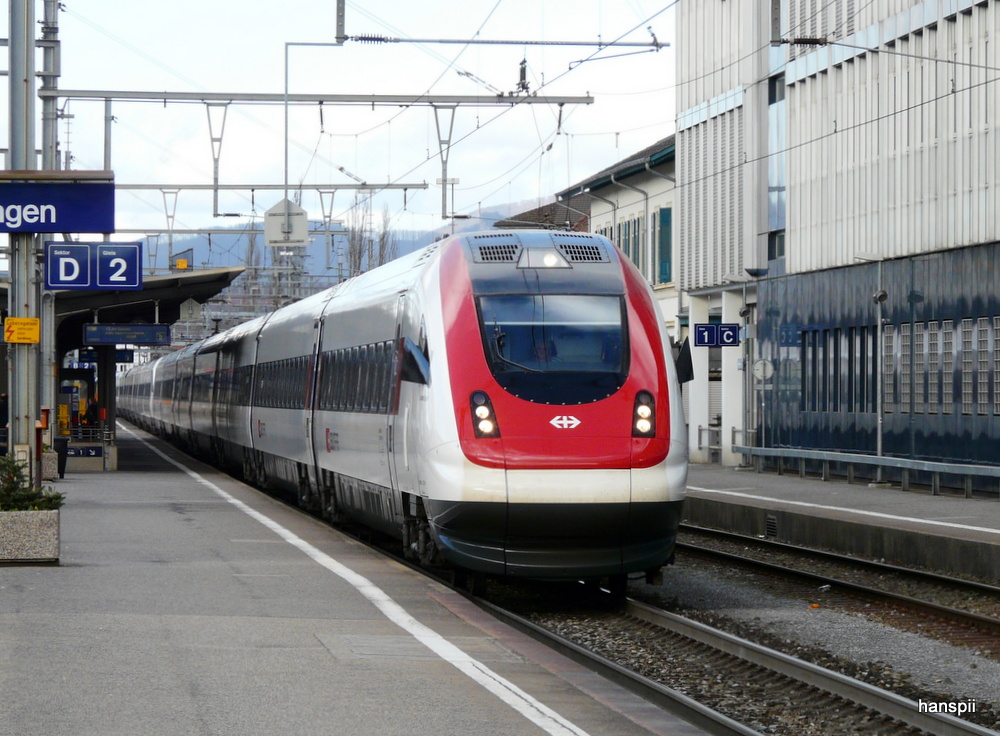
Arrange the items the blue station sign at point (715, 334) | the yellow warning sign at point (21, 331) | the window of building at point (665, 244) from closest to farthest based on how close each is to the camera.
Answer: the yellow warning sign at point (21, 331) → the blue station sign at point (715, 334) → the window of building at point (665, 244)

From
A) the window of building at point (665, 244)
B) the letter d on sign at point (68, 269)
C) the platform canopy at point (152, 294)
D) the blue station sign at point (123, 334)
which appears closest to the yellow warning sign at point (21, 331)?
the letter d on sign at point (68, 269)

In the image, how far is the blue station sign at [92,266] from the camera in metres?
23.8

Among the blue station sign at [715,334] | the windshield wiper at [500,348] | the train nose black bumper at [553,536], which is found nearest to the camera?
the train nose black bumper at [553,536]

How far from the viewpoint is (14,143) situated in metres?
19.5

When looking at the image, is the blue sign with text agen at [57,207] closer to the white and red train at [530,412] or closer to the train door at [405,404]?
the white and red train at [530,412]

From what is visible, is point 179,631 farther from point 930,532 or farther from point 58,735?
point 930,532

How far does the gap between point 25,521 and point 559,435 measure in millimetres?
5185

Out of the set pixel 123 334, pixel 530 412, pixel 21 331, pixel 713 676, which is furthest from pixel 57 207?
pixel 123 334

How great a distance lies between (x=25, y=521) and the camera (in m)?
A: 14.1

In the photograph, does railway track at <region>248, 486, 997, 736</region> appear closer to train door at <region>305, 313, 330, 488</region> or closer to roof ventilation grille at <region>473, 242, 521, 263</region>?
roof ventilation grille at <region>473, 242, 521, 263</region>

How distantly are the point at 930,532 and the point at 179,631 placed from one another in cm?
1066

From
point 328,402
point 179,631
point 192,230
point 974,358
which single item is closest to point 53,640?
point 179,631

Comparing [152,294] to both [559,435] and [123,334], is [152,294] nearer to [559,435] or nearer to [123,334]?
[123,334]

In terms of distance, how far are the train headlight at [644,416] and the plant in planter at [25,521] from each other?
5.49 meters
